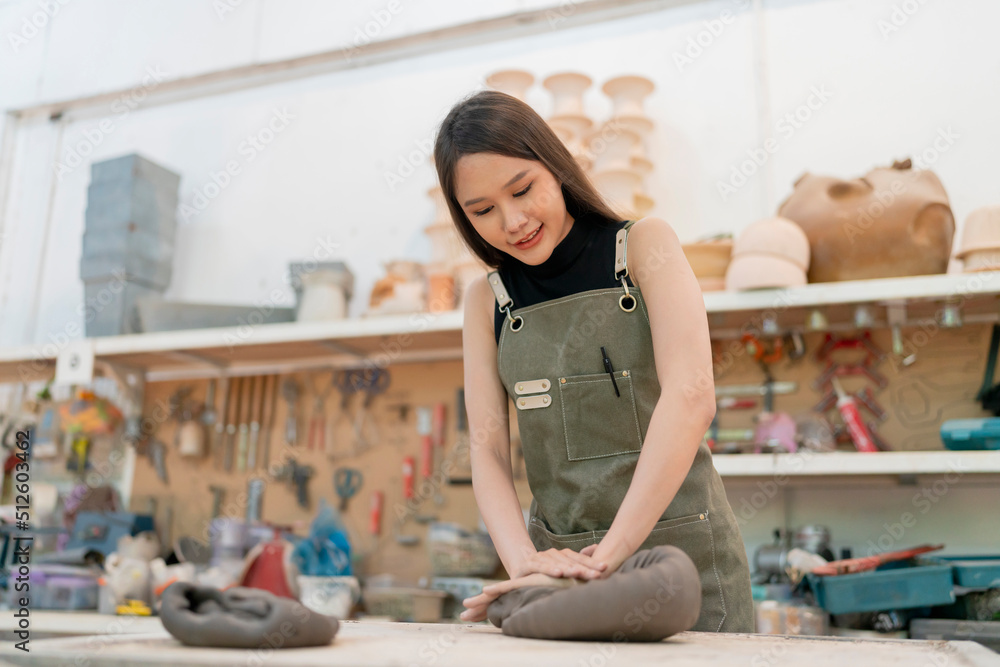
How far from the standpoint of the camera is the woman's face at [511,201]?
1.11m

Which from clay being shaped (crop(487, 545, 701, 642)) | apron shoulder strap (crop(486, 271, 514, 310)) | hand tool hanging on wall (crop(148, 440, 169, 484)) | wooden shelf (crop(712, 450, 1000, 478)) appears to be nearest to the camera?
clay being shaped (crop(487, 545, 701, 642))

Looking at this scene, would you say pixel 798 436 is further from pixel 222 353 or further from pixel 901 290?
pixel 222 353

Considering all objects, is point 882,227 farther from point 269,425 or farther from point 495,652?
point 269,425

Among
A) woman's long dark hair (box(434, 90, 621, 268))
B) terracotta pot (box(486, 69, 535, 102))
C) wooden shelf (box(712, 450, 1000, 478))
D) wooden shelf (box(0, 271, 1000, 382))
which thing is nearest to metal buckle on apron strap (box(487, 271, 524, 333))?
woman's long dark hair (box(434, 90, 621, 268))

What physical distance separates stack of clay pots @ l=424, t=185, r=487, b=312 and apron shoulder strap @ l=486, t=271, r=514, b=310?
42.6 inches

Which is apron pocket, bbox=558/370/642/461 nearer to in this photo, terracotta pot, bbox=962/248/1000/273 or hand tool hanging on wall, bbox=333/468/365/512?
terracotta pot, bbox=962/248/1000/273

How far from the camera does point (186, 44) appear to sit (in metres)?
3.59

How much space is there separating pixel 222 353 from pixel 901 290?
7.10ft

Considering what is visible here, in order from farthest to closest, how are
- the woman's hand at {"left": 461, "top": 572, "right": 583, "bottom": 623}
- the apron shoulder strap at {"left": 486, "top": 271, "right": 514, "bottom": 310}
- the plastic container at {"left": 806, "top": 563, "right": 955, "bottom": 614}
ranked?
the plastic container at {"left": 806, "top": 563, "right": 955, "bottom": 614} < the apron shoulder strap at {"left": 486, "top": 271, "right": 514, "bottom": 310} < the woman's hand at {"left": 461, "top": 572, "right": 583, "bottom": 623}

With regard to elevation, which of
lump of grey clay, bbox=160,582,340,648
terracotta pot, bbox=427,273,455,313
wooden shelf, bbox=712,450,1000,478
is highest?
terracotta pot, bbox=427,273,455,313

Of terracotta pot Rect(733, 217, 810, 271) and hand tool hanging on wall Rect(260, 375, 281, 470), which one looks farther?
hand tool hanging on wall Rect(260, 375, 281, 470)

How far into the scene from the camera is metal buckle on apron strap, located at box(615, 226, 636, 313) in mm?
1189

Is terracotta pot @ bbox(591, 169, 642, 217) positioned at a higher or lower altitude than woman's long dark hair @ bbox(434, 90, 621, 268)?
higher

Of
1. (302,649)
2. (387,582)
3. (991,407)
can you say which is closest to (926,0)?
(991,407)
